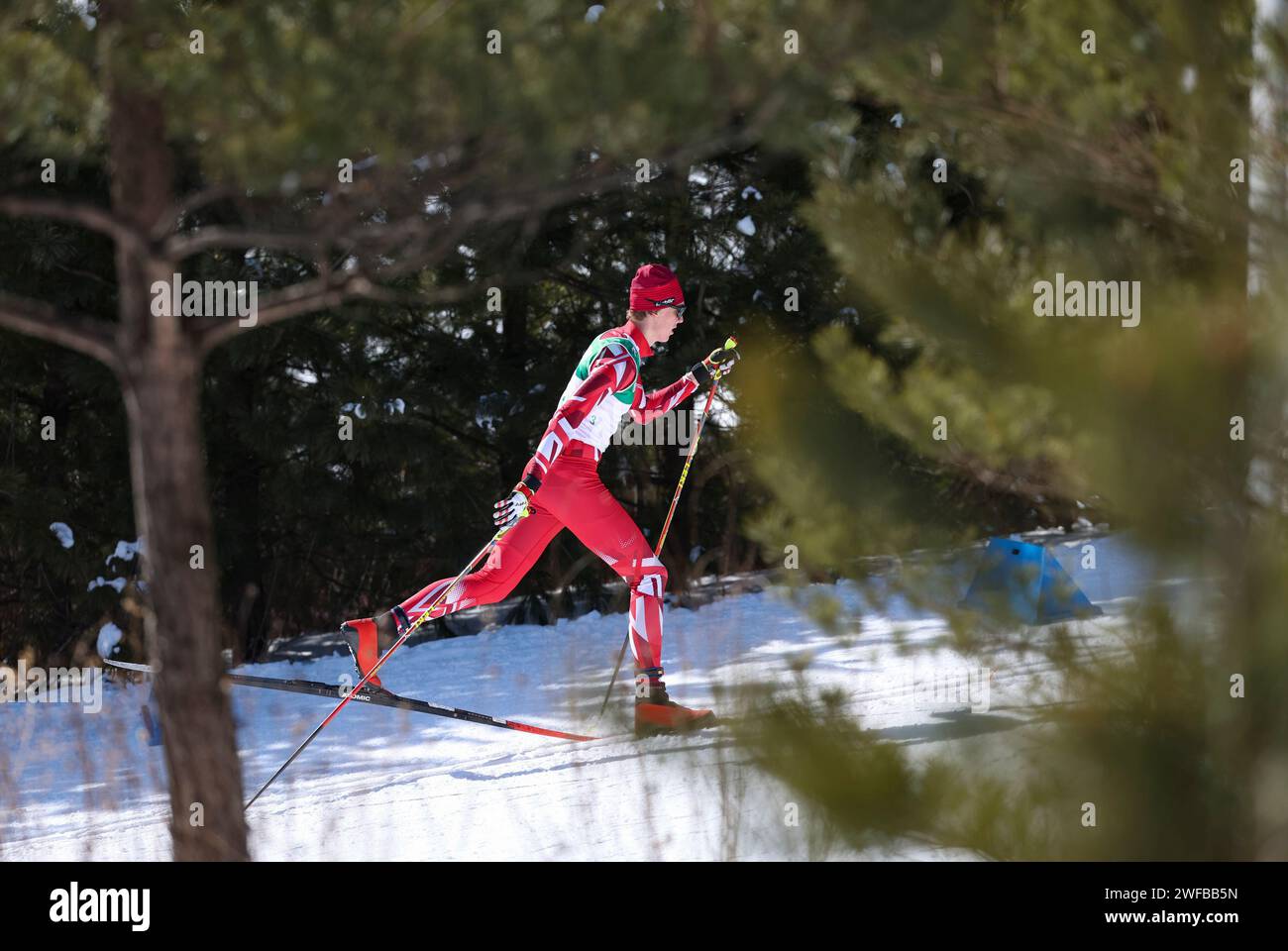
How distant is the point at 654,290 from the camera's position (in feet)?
18.3

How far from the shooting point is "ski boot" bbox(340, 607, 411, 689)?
18.5ft

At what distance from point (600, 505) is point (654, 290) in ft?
3.15

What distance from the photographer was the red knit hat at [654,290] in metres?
5.56

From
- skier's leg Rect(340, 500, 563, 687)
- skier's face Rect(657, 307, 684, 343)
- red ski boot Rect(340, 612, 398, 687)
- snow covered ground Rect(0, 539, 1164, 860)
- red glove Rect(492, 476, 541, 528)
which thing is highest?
skier's face Rect(657, 307, 684, 343)

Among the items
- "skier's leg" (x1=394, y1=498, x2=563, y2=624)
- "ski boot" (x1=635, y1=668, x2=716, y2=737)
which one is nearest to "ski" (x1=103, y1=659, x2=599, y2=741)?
"ski boot" (x1=635, y1=668, x2=716, y2=737)

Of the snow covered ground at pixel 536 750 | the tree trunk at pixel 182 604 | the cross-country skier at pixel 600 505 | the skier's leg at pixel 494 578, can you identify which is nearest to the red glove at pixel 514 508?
the cross-country skier at pixel 600 505

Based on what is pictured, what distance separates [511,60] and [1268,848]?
82.0 inches

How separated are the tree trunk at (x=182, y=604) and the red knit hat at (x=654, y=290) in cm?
289

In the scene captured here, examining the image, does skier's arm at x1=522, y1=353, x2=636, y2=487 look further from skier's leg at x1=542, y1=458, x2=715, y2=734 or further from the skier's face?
the skier's face

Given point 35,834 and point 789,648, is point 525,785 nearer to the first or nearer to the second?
point 35,834

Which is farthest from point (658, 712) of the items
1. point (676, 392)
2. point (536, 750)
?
point (676, 392)

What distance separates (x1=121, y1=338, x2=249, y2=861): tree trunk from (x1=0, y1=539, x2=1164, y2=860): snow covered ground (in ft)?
3.43

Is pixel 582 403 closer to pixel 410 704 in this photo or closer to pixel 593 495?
pixel 593 495

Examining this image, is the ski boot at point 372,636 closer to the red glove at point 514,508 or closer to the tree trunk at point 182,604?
the red glove at point 514,508
